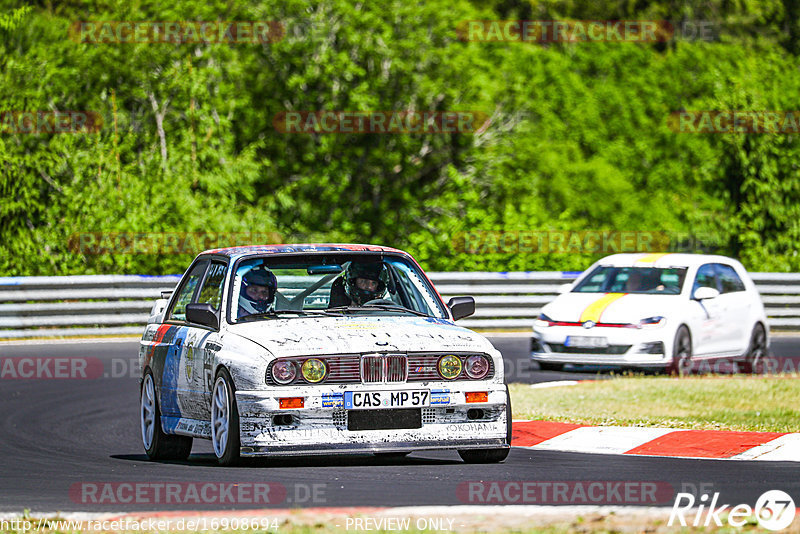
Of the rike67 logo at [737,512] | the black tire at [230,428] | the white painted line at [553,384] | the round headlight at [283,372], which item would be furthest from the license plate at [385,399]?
the white painted line at [553,384]

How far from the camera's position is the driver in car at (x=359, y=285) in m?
10.5

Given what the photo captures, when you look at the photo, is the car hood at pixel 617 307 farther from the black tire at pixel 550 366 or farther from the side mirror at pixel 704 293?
the black tire at pixel 550 366

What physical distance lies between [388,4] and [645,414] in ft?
76.5

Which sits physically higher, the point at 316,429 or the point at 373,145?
the point at 316,429

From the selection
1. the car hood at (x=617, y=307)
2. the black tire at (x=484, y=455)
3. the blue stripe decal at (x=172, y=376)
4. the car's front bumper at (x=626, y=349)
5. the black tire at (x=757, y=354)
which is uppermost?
the blue stripe decal at (x=172, y=376)

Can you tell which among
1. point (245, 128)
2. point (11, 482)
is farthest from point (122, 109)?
point (11, 482)

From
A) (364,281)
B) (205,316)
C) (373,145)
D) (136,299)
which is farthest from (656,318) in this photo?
(373,145)

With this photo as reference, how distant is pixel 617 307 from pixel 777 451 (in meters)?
7.10

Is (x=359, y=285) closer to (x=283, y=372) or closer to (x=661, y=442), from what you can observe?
(x=283, y=372)

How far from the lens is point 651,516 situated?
286 inches

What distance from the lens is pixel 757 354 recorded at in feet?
63.1

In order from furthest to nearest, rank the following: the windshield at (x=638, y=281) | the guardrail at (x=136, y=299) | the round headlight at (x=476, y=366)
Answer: the guardrail at (x=136, y=299), the windshield at (x=638, y=281), the round headlight at (x=476, y=366)

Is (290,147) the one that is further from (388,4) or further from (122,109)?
(122,109)

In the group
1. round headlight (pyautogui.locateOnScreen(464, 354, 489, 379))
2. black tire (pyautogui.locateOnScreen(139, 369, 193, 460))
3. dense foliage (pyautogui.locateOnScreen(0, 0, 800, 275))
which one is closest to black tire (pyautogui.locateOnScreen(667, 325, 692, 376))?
black tire (pyautogui.locateOnScreen(139, 369, 193, 460))
